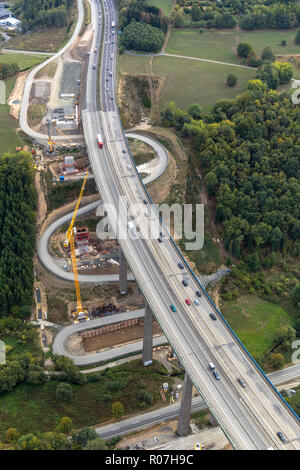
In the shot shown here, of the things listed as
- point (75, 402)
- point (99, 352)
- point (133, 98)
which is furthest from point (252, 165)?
point (75, 402)

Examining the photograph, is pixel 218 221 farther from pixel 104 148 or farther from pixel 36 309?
pixel 36 309

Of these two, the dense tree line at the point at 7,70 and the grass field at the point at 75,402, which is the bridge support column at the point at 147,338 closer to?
the grass field at the point at 75,402

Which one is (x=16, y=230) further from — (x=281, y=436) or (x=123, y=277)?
(x=281, y=436)

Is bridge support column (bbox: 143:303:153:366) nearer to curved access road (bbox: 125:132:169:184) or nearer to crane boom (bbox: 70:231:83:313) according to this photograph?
crane boom (bbox: 70:231:83:313)

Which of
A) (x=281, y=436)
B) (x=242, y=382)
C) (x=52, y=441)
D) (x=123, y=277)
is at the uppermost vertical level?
(x=242, y=382)

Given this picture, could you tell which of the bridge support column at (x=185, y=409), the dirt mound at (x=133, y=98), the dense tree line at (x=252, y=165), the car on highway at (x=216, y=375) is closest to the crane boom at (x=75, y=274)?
the bridge support column at (x=185, y=409)

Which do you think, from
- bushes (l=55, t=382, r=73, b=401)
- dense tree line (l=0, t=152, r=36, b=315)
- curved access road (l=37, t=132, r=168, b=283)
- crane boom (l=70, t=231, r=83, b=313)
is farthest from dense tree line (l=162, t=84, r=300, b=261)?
bushes (l=55, t=382, r=73, b=401)
